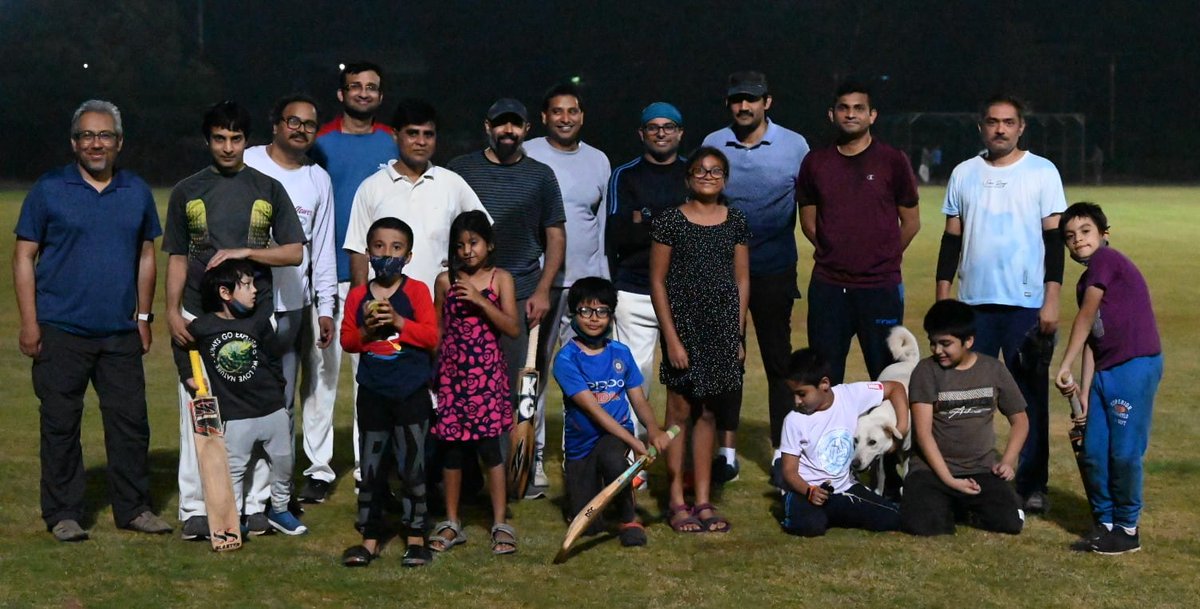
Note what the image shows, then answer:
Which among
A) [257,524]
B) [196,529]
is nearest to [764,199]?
[257,524]

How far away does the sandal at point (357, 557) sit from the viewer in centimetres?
592

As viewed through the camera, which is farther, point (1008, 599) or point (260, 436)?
point (260, 436)

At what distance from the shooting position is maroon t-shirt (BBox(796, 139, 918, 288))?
7023mm

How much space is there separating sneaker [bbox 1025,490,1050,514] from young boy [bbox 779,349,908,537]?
764 millimetres

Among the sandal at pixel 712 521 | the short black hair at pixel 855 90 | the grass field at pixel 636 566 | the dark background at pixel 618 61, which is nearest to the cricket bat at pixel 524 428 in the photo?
the grass field at pixel 636 566

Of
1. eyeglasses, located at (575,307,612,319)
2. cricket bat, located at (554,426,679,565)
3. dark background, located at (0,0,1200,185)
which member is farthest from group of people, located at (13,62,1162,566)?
dark background, located at (0,0,1200,185)

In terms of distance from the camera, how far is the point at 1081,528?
6.64 meters

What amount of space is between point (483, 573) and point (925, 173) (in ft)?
151

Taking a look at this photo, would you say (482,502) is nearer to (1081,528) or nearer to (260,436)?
(260,436)

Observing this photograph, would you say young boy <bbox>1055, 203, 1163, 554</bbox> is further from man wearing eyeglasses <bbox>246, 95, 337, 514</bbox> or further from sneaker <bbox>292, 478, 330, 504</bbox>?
sneaker <bbox>292, 478, 330, 504</bbox>

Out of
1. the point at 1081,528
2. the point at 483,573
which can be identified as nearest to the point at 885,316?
the point at 1081,528

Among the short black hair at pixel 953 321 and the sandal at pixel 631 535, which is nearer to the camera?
the sandal at pixel 631 535

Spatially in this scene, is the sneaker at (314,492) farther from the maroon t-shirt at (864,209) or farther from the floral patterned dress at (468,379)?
the maroon t-shirt at (864,209)

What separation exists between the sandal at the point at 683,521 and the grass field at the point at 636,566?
3.0 inches
